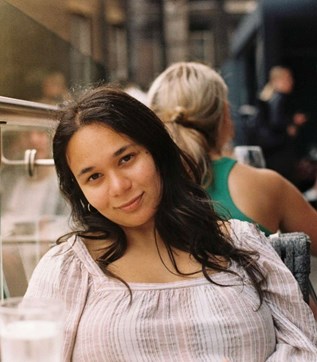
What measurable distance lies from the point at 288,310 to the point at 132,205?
1.42 ft

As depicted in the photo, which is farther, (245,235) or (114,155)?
(245,235)

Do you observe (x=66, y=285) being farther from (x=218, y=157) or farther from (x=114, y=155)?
(x=218, y=157)

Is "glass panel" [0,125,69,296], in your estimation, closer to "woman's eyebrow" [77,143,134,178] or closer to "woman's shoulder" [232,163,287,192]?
"woman's eyebrow" [77,143,134,178]

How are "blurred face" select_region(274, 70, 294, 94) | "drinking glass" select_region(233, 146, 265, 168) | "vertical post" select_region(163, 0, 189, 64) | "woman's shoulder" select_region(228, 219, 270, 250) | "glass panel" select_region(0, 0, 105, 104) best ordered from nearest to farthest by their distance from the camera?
"woman's shoulder" select_region(228, 219, 270, 250) → "glass panel" select_region(0, 0, 105, 104) → "drinking glass" select_region(233, 146, 265, 168) → "blurred face" select_region(274, 70, 294, 94) → "vertical post" select_region(163, 0, 189, 64)

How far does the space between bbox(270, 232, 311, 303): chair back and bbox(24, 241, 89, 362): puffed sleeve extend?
53 centimetres

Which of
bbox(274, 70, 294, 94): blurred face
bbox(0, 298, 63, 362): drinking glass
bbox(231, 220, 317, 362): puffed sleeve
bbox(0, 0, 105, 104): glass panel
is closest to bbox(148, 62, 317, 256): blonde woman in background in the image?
bbox(0, 0, 105, 104): glass panel

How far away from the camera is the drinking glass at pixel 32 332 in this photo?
3.05ft

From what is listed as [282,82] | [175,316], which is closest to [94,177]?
[175,316]

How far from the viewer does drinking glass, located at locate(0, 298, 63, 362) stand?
0.93m

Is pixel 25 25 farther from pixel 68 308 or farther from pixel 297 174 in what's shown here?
pixel 297 174

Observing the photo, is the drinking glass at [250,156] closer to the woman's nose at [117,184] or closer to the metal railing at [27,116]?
the metal railing at [27,116]

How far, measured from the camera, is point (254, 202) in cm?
257

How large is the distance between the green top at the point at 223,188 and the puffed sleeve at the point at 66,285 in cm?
94

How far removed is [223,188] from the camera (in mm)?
2621
